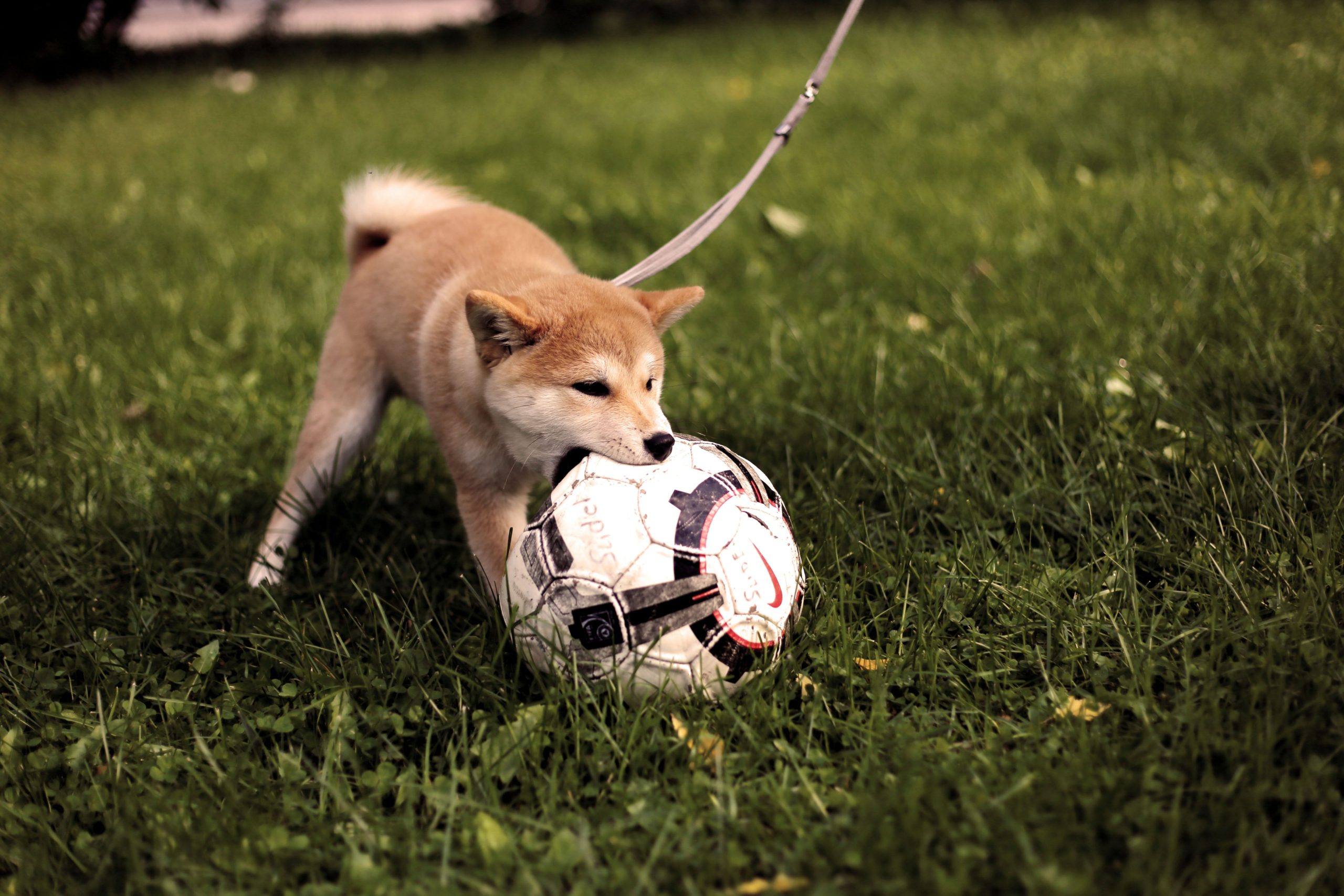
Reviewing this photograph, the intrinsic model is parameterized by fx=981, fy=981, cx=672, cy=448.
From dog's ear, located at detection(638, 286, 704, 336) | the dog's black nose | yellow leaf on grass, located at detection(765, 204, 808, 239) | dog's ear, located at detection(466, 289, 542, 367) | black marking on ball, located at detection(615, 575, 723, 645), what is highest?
dog's ear, located at detection(466, 289, 542, 367)

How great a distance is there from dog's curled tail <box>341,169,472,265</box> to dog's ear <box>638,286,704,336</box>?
3.62 ft

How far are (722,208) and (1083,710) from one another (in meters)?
1.68

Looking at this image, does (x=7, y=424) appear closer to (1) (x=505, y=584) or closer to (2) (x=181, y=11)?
(1) (x=505, y=584)

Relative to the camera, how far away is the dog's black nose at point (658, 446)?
2252 millimetres

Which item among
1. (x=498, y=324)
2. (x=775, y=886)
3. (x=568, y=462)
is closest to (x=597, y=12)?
(x=498, y=324)

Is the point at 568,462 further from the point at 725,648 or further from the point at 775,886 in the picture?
the point at 775,886

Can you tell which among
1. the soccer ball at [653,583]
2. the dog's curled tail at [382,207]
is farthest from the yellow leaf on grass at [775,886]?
the dog's curled tail at [382,207]

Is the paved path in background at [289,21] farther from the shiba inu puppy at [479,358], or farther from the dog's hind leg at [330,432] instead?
the dog's hind leg at [330,432]

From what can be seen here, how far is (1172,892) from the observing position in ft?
5.21

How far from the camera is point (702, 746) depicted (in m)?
1.98

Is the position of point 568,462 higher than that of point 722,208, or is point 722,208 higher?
point 722,208

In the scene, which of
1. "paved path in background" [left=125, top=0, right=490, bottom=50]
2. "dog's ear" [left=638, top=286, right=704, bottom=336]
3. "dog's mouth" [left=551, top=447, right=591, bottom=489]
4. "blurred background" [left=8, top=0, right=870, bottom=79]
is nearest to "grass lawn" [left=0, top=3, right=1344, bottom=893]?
"dog's mouth" [left=551, top=447, right=591, bottom=489]

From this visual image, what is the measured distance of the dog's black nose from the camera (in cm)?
225

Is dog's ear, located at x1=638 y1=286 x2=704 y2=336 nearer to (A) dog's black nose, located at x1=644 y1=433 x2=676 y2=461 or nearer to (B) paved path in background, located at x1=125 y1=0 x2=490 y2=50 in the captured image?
(A) dog's black nose, located at x1=644 y1=433 x2=676 y2=461
